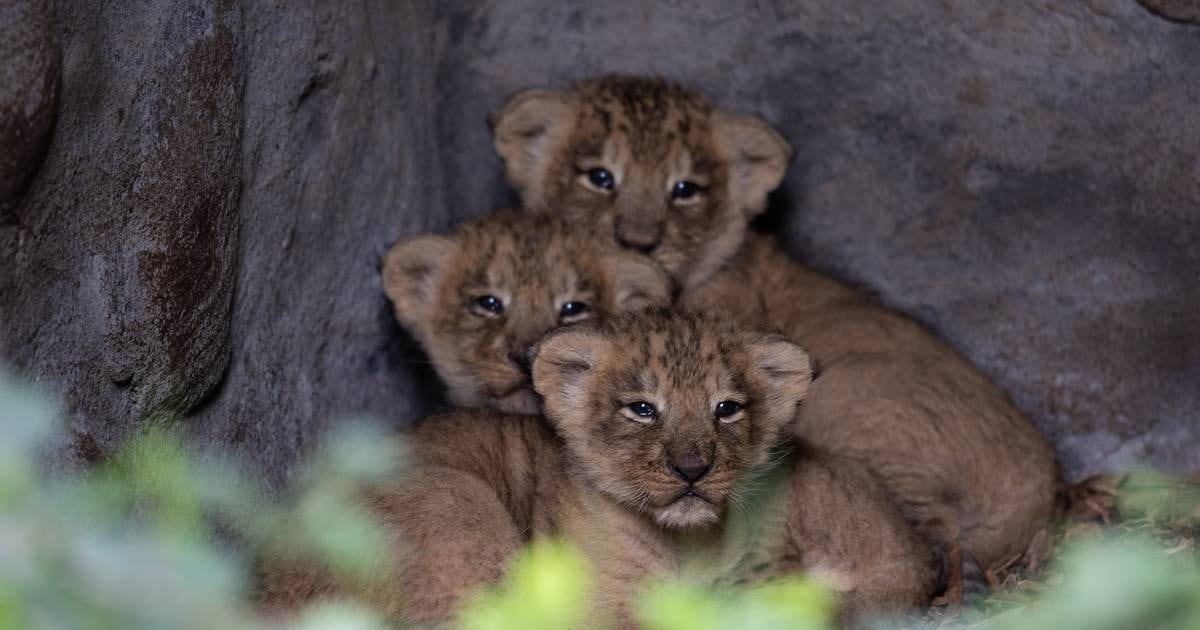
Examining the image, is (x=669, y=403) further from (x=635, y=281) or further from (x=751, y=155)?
(x=751, y=155)

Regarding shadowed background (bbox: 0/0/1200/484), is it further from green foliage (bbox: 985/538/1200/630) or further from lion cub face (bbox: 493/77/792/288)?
green foliage (bbox: 985/538/1200/630)

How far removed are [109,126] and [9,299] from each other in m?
0.59

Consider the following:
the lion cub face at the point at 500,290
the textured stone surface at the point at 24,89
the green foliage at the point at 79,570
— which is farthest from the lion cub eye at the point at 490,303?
the green foliage at the point at 79,570

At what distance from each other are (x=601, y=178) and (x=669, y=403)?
1.94 meters

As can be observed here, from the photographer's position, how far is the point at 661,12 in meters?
5.73

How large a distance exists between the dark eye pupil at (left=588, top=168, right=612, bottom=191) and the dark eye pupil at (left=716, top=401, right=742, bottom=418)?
185 cm

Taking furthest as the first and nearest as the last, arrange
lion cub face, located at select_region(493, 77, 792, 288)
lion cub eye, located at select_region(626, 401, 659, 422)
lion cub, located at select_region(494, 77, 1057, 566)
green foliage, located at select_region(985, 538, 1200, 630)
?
1. lion cub face, located at select_region(493, 77, 792, 288)
2. lion cub, located at select_region(494, 77, 1057, 566)
3. lion cub eye, located at select_region(626, 401, 659, 422)
4. green foliage, located at select_region(985, 538, 1200, 630)

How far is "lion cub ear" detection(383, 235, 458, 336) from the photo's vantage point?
5199 millimetres

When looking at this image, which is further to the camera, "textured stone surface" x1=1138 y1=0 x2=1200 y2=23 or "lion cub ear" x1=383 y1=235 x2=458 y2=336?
"lion cub ear" x1=383 y1=235 x2=458 y2=336

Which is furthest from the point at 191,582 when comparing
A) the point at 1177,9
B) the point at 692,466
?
the point at 1177,9

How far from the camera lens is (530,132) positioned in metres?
5.81

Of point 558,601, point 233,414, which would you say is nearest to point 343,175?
point 233,414

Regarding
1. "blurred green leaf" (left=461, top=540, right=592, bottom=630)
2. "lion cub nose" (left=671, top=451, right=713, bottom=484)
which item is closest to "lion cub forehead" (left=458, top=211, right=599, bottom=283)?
"lion cub nose" (left=671, top=451, right=713, bottom=484)

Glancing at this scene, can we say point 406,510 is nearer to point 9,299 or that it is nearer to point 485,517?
point 485,517
